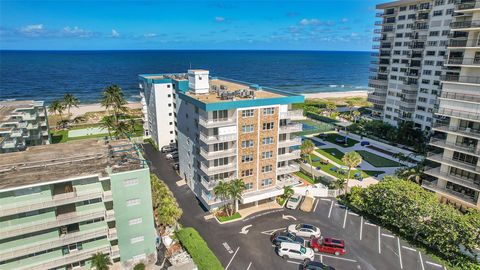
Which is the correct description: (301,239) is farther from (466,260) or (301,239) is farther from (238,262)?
(466,260)

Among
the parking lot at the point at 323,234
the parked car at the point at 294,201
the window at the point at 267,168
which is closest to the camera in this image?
the parking lot at the point at 323,234

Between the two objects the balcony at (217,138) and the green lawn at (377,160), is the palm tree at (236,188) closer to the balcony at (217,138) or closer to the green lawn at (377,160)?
the balcony at (217,138)

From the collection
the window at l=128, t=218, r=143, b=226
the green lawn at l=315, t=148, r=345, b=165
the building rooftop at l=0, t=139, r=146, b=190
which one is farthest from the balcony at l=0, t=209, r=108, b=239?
the green lawn at l=315, t=148, r=345, b=165

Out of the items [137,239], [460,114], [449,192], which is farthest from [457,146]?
[137,239]

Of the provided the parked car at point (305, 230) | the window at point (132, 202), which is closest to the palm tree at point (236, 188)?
the parked car at point (305, 230)

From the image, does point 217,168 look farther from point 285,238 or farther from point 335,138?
point 335,138
